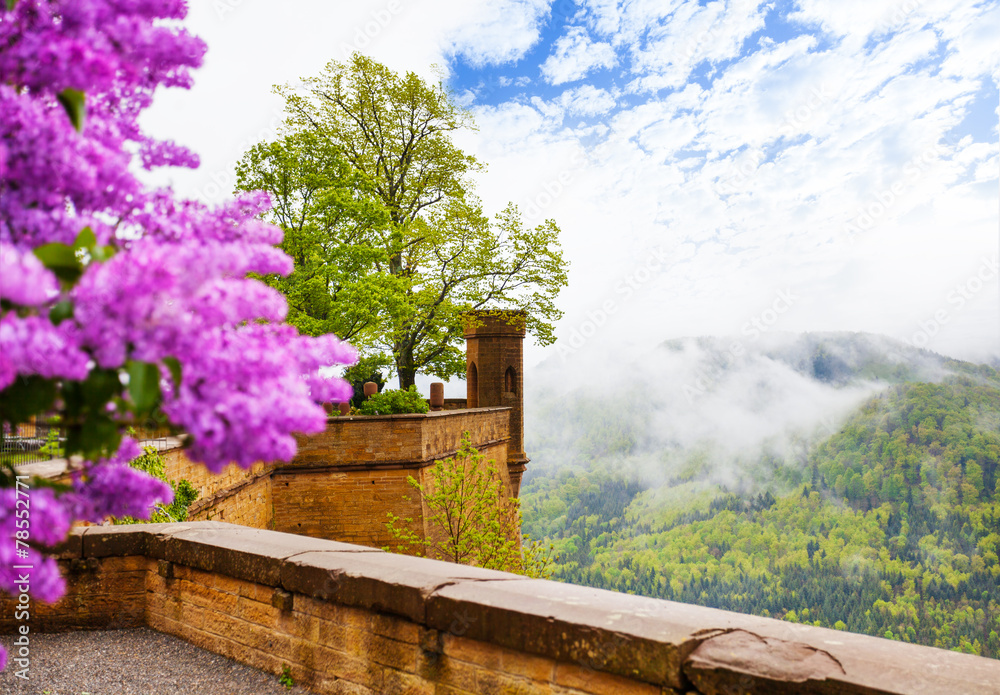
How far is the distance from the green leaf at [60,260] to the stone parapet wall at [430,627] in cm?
261

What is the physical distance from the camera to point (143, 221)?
1.43 meters

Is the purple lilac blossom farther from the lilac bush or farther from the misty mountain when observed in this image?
the misty mountain

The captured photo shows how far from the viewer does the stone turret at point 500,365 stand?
76.8ft

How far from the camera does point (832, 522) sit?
219 feet

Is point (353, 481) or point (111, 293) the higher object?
point (111, 293)

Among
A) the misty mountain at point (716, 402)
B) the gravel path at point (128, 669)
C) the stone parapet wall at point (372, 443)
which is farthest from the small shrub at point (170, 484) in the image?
the misty mountain at point (716, 402)

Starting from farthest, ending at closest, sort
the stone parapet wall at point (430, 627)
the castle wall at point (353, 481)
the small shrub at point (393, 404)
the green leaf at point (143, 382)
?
the small shrub at point (393, 404)
the castle wall at point (353, 481)
the stone parapet wall at point (430, 627)
the green leaf at point (143, 382)

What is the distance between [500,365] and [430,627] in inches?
782

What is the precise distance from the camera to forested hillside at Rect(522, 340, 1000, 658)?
51.5 metres

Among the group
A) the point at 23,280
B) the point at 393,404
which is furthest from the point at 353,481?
the point at 23,280

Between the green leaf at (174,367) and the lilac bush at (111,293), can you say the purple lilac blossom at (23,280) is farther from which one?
the green leaf at (174,367)

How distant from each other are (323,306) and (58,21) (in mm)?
16519

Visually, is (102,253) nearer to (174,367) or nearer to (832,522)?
(174,367)

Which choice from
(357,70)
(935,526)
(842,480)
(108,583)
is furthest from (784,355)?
(108,583)
